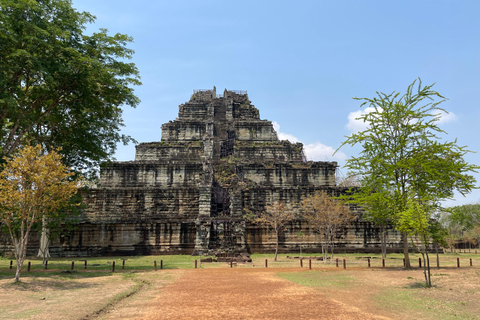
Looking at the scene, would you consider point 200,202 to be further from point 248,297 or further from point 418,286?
point 418,286

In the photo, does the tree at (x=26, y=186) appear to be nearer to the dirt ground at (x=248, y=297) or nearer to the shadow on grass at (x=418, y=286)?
the dirt ground at (x=248, y=297)

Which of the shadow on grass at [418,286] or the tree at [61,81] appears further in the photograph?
the tree at [61,81]

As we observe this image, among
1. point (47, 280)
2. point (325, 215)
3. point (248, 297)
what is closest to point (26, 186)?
point (47, 280)

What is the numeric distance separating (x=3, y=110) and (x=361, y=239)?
23.9 metres

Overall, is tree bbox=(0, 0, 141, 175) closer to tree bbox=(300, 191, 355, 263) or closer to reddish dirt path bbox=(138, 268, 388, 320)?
reddish dirt path bbox=(138, 268, 388, 320)

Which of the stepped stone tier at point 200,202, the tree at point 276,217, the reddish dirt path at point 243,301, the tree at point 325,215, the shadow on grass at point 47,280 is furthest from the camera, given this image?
the stepped stone tier at point 200,202

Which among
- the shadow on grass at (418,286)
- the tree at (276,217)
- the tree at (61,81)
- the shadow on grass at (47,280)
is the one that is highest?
the tree at (61,81)

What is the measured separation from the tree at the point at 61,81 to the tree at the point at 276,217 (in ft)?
35.5

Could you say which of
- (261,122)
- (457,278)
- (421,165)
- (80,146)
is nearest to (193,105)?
(261,122)

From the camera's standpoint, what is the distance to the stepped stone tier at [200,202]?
24.2 meters

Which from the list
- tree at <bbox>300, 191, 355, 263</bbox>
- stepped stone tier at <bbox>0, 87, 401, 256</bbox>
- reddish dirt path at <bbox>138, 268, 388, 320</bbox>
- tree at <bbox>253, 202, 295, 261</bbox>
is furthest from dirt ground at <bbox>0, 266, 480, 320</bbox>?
stepped stone tier at <bbox>0, 87, 401, 256</bbox>

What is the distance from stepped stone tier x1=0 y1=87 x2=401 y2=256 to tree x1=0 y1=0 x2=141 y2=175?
3.07 metres

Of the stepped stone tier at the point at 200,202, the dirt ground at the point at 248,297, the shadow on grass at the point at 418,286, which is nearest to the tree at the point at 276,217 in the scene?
the stepped stone tier at the point at 200,202

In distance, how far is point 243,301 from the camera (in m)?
9.75
